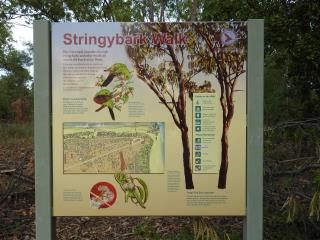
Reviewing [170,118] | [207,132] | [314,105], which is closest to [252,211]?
[207,132]

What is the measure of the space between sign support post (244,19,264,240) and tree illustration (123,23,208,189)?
0.54 metres

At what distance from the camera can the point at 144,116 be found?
4.57 meters

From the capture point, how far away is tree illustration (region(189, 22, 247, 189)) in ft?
15.1

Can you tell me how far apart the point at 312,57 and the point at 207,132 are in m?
5.45

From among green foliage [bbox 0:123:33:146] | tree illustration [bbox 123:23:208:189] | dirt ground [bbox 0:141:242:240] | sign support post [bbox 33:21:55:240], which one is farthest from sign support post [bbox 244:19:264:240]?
green foliage [bbox 0:123:33:146]

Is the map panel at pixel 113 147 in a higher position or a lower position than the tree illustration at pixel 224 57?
lower

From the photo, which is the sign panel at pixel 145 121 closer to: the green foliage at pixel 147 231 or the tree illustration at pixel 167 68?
the tree illustration at pixel 167 68

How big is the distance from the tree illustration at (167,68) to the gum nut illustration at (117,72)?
102 mm

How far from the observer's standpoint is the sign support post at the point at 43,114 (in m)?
4.56

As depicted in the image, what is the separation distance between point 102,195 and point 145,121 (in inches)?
30.9

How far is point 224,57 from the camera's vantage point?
463cm

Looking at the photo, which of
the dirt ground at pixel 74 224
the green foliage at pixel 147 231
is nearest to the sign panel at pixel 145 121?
the dirt ground at pixel 74 224

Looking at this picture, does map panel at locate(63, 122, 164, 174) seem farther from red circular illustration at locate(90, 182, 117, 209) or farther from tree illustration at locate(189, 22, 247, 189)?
tree illustration at locate(189, 22, 247, 189)

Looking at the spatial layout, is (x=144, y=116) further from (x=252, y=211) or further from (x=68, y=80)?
(x=252, y=211)
